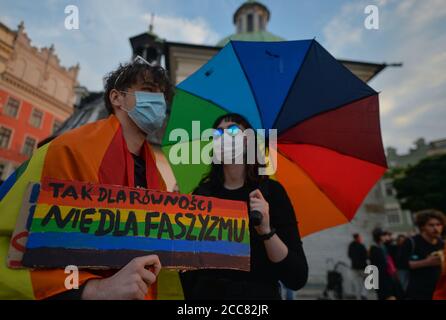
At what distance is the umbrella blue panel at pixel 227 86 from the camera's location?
2.46m

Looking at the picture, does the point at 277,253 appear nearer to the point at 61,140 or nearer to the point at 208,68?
the point at 61,140

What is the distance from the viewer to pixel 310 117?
8.10 feet

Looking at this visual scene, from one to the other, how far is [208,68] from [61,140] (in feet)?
5.95

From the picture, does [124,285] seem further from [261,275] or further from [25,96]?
[25,96]

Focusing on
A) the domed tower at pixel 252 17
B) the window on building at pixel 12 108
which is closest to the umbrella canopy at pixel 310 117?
the domed tower at pixel 252 17

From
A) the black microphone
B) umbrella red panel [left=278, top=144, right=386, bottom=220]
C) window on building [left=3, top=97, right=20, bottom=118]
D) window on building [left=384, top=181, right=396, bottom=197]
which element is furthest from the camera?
window on building [left=384, top=181, right=396, bottom=197]

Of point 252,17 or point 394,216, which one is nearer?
point 252,17

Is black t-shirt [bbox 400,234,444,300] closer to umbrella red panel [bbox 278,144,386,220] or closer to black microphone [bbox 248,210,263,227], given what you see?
umbrella red panel [bbox 278,144,386,220]

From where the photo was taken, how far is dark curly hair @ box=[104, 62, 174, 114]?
1.70 m

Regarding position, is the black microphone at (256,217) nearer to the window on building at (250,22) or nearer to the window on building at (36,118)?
the window on building at (250,22)

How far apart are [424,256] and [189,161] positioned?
3.84 meters

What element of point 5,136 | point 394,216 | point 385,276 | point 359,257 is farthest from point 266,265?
point 394,216

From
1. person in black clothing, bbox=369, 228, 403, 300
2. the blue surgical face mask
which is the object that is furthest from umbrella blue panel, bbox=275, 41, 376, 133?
person in black clothing, bbox=369, 228, 403, 300
